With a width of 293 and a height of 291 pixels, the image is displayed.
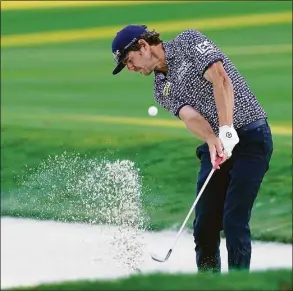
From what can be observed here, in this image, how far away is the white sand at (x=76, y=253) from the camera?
7828 millimetres

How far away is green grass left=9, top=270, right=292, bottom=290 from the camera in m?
5.22

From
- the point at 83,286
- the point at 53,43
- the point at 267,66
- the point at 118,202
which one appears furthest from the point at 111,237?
the point at 53,43

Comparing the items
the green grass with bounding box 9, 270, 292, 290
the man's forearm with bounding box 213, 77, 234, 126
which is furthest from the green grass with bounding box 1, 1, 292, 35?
the green grass with bounding box 9, 270, 292, 290

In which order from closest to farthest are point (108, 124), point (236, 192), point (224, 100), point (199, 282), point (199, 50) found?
point (199, 282), point (224, 100), point (199, 50), point (236, 192), point (108, 124)

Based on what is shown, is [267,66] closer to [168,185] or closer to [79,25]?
[79,25]

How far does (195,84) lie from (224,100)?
0.23 meters

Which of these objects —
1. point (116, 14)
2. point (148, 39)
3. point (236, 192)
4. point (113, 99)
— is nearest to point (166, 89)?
point (148, 39)

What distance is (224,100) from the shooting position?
19.8 feet

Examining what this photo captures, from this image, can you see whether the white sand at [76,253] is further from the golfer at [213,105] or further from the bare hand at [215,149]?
the bare hand at [215,149]

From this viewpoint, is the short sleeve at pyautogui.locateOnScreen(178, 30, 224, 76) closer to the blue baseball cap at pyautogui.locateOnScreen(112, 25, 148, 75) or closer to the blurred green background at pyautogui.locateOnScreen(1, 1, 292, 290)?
the blue baseball cap at pyautogui.locateOnScreen(112, 25, 148, 75)

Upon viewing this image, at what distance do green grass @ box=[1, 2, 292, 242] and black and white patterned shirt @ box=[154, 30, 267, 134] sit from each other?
1.77 metres

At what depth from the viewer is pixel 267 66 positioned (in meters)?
14.6

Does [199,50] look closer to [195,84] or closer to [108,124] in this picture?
[195,84]

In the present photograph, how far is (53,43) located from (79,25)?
1.99 ft
